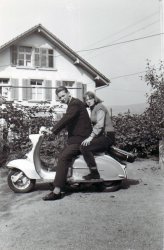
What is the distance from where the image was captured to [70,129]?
233 inches

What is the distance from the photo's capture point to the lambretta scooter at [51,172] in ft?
19.5

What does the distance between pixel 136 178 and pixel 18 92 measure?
22141mm

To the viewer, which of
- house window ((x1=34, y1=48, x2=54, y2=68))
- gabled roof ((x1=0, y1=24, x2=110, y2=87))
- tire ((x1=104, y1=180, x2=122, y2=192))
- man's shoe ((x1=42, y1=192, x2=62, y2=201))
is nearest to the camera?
man's shoe ((x1=42, y1=192, x2=62, y2=201))

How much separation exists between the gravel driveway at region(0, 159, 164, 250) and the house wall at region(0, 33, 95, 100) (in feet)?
76.2

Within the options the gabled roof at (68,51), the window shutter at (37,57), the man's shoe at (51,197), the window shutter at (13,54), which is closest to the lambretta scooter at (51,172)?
the man's shoe at (51,197)

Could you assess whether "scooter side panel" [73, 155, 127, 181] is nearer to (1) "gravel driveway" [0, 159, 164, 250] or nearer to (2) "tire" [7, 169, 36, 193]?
(1) "gravel driveway" [0, 159, 164, 250]

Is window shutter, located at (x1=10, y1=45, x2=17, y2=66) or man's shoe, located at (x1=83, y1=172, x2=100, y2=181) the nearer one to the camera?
man's shoe, located at (x1=83, y1=172, x2=100, y2=181)

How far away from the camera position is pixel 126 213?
15.8 ft

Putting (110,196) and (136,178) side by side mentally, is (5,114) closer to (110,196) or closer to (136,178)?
(136,178)

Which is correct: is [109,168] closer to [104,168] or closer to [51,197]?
[104,168]

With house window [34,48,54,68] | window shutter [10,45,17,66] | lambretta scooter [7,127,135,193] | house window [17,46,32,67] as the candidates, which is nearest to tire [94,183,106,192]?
lambretta scooter [7,127,135,193]

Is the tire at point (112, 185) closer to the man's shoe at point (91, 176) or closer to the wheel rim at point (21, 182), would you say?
the man's shoe at point (91, 176)

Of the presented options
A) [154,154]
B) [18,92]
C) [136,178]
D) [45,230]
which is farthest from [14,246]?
[18,92]

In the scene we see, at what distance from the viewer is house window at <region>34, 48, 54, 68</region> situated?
3045cm
